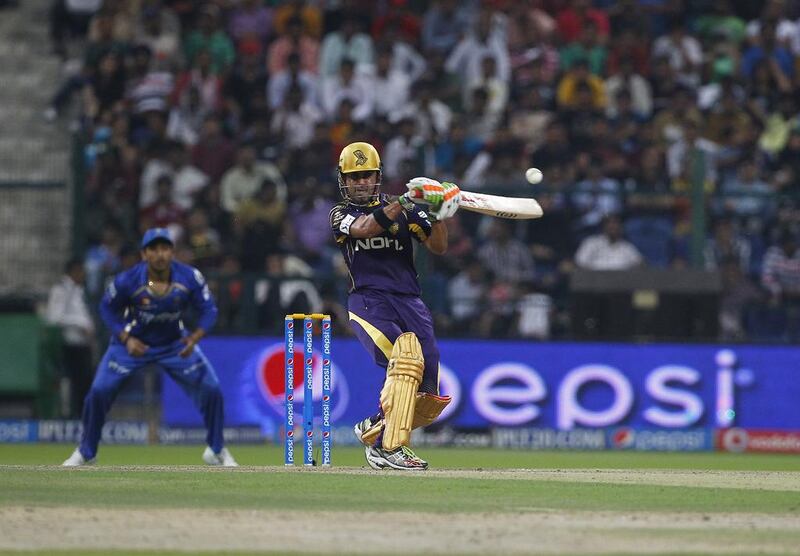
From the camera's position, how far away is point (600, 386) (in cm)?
1852

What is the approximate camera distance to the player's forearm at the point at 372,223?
438 inches

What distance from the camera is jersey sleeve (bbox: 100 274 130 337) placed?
46.4 feet

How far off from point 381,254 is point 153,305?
309 centimetres

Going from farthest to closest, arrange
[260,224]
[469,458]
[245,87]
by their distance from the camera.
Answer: [245,87] < [260,224] < [469,458]

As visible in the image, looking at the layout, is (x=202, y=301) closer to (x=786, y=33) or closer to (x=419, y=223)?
(x=419, y=223)

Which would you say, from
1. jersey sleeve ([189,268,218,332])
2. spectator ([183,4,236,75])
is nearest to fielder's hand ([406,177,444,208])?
jersey sleeve ([189,268,218,332])

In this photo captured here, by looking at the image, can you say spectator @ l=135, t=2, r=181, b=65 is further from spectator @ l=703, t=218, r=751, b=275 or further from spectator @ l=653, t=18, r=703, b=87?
spectator @ l=703, t=218, r=751, b=275

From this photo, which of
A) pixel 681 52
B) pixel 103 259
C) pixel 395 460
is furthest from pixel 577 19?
pixel 395 460

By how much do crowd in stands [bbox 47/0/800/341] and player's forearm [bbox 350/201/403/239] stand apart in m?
7.20

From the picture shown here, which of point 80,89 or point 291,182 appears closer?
point 291,182

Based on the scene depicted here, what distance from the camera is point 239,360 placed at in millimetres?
18859

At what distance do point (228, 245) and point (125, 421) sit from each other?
232cm

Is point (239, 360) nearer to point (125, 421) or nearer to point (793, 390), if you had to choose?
point (125, 421)

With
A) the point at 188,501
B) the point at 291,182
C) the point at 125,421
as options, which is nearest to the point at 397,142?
the point at 291,182
